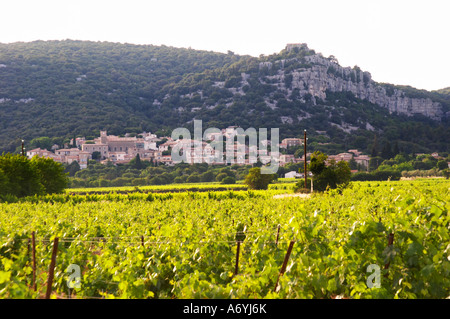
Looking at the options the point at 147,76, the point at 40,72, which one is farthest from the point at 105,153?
the point at 147,76

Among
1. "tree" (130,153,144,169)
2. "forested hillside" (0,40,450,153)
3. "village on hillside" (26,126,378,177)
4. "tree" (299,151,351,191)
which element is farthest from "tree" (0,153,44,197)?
"forested hillside" (0,40,450,153)

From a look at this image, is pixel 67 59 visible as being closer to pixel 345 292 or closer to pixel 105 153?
pixel 105 153

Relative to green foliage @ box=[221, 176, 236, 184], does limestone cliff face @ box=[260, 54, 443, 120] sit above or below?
above

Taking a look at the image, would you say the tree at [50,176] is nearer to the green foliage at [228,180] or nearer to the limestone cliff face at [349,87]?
the green foliage at [228,180]

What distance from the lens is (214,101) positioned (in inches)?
4796

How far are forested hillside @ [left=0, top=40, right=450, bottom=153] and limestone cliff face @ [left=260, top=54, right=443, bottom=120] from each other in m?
0.33

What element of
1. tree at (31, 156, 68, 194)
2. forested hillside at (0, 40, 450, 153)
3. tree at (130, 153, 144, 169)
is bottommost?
tree at (130, 153, 144, 169)

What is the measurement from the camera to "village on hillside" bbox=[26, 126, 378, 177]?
73750mm

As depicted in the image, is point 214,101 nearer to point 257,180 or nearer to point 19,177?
point 257,180

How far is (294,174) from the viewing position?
5969 cm

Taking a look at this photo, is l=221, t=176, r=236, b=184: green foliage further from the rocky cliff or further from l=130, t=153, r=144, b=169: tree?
the rocky cliff

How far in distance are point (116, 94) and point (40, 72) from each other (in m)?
26.1

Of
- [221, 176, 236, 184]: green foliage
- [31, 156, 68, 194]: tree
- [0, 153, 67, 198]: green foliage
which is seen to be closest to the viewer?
[0, 153, 67, 198]: green foliage

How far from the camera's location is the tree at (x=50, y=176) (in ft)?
101
